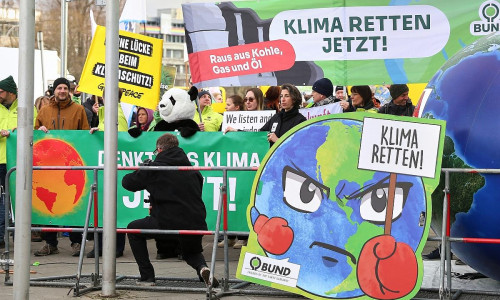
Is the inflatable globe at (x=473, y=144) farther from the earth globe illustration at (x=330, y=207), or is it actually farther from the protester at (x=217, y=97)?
the protester at (x=217, y=97)

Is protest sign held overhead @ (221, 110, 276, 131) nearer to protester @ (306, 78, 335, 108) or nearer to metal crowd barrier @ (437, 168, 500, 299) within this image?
protester @ (306, 78, 335, 108)

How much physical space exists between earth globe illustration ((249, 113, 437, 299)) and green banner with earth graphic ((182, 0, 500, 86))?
11.4ft

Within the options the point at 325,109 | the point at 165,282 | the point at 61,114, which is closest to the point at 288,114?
the point at 325,109

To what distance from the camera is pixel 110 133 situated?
8664 millimetres

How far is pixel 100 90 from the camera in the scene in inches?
462

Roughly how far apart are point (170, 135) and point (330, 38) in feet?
10.2

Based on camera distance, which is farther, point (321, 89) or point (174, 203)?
point (321, 89)

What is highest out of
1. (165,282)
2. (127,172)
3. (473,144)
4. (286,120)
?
(286,120)

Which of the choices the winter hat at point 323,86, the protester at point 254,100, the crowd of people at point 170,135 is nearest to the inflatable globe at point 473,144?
the crowd of people at point 170,135

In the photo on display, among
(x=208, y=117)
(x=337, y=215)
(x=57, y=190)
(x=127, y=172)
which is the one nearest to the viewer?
(x=337, y=215)

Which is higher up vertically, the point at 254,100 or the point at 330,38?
the point at 330,38

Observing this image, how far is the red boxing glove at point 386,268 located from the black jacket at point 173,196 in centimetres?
189

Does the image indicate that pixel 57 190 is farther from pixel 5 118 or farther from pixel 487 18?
pixel 487 18

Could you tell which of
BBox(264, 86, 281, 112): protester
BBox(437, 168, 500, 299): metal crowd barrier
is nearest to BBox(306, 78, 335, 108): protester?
BBox(264, 86, 281, 112): protester
